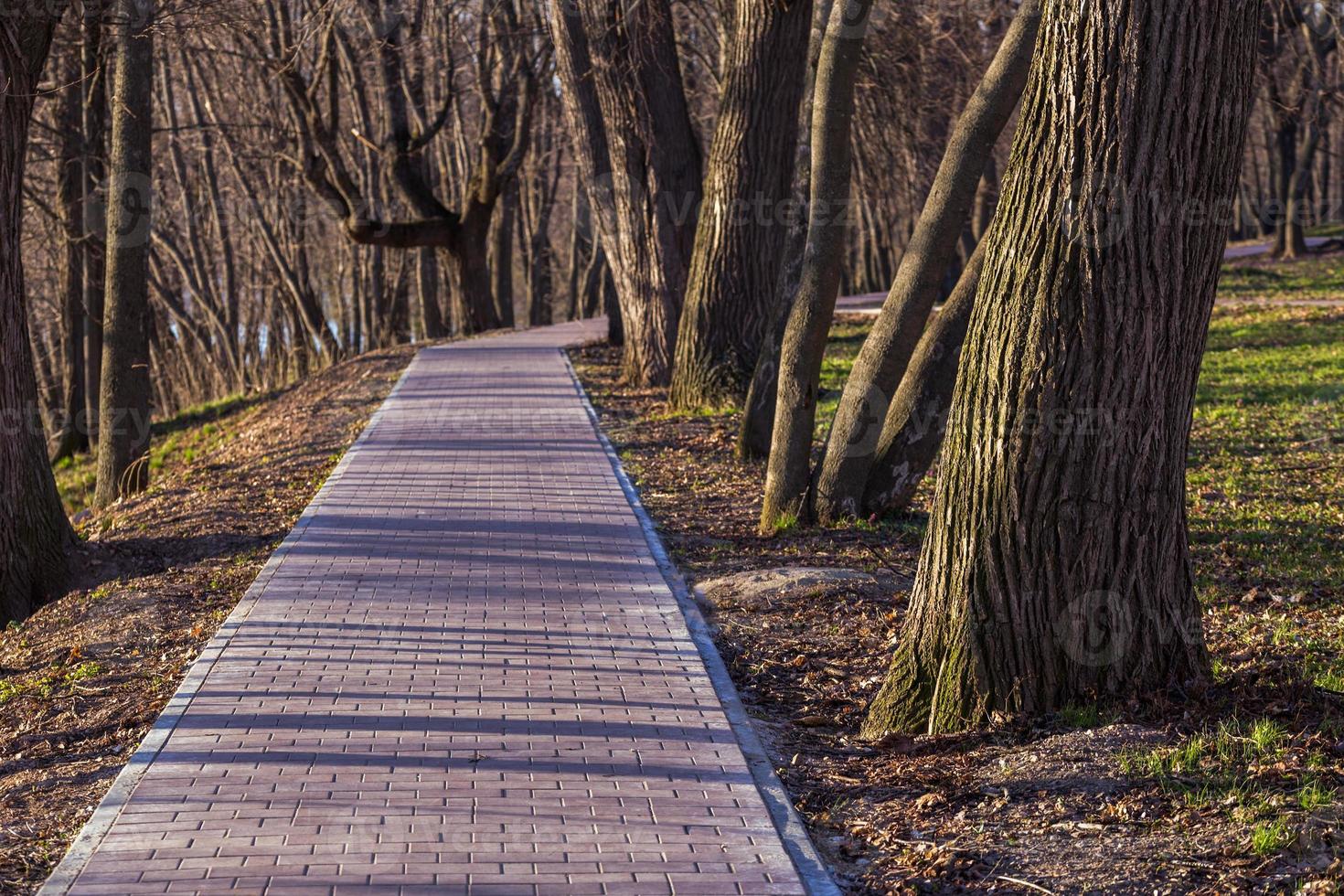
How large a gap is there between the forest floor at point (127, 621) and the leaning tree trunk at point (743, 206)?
359 centimetres

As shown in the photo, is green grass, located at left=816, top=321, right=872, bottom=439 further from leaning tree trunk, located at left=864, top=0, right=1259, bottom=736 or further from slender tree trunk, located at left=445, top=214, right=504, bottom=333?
Answer: slender tree trunk, located at left=445, top=214, right=504, bottom=333

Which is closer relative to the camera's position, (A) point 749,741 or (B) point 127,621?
(A) point 749,741

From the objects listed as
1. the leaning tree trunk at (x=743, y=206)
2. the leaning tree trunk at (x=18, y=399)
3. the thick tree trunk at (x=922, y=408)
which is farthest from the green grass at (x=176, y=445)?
the thick tree trunk at (x=922, y=408)

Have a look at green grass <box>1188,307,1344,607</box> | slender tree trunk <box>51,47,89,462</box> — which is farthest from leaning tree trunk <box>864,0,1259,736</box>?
slender tree trunk <box>51,47,89,462</box>

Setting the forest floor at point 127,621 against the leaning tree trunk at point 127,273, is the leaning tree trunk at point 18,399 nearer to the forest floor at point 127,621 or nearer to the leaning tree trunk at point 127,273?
the forest floor at point 127,621

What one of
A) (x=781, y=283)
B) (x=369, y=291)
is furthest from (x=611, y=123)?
(x=369, y=291)

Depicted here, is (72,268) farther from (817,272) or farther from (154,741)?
(154,741)

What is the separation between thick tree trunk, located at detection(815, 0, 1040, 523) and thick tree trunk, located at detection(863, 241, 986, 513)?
8 centimetres

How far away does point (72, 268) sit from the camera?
19.2 metres

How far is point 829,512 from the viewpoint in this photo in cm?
921

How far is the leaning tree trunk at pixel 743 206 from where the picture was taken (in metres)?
12.9

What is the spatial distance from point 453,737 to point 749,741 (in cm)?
115

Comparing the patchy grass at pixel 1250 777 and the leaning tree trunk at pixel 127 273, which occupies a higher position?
the leaning tree trunk at pixel 127 273

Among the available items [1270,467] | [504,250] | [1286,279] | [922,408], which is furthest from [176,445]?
[1286,279]
